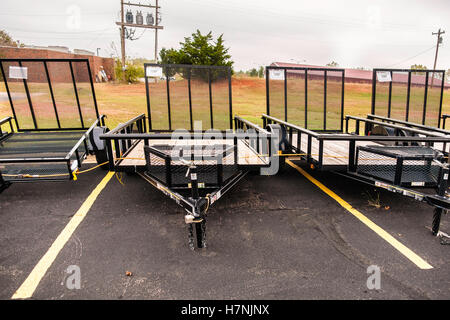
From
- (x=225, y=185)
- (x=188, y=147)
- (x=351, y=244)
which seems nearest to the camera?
(x=351, y=244)

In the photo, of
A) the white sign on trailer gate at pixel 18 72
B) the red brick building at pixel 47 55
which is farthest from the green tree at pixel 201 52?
the white sign on trailer gate at pixel 18 72

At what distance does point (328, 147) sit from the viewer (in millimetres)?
6230

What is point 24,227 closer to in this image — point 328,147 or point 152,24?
point 328,147

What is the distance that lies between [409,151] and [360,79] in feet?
167

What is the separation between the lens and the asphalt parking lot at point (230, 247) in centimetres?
284

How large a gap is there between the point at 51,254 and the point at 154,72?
4908mm

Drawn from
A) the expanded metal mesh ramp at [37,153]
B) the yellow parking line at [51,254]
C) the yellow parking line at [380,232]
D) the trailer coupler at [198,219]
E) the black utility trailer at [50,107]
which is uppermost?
the black utility trailer at [50,107]

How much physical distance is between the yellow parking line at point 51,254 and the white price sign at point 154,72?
3234 mm

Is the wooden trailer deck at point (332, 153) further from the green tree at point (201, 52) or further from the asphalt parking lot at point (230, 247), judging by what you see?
the green tree at point (201, 52)

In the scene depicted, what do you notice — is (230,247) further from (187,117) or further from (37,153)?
(187,117)

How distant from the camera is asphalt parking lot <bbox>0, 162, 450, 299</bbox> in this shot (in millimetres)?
2842

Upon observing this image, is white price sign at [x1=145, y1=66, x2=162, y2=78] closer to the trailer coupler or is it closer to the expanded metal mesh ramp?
the expanded metal mesh ramp

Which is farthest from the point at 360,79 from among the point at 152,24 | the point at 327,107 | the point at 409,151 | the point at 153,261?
the point at 153,261

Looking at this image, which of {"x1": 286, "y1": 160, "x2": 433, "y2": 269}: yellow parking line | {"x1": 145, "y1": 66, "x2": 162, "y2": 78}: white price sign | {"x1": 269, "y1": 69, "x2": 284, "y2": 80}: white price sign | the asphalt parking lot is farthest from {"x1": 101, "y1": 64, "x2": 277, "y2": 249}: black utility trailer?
{"x1": 286, "y1": 160, "x2": 433, "y2": 269}: yellow parking line
